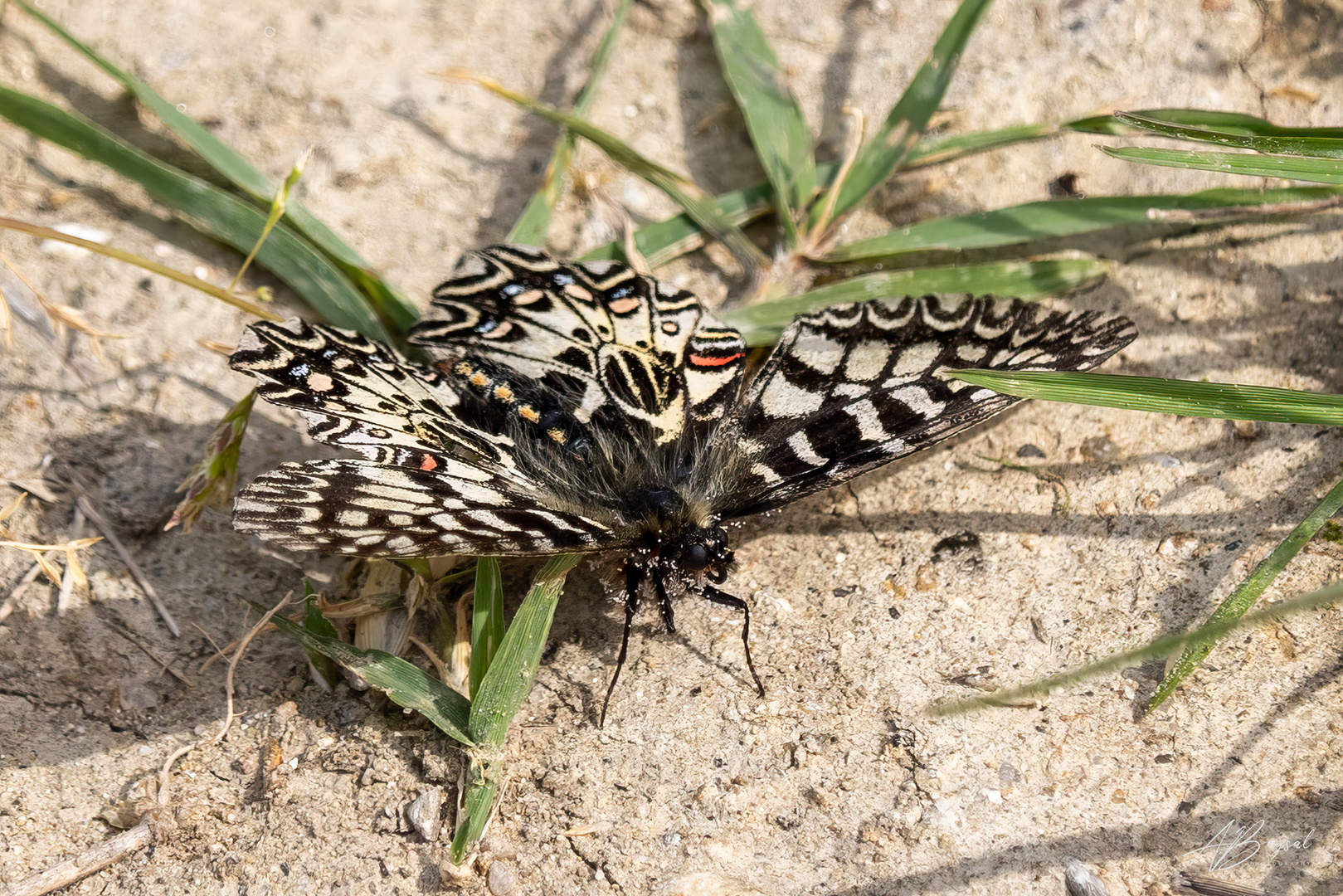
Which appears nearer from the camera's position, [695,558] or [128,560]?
[695,558]

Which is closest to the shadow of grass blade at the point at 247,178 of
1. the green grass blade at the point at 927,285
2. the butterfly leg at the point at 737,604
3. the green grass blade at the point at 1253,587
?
the green grass blade at the point at 927,285

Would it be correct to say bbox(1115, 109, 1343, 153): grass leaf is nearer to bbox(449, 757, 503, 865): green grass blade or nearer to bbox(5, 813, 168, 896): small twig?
bbox(449, 757, 503, 865): green grass blade

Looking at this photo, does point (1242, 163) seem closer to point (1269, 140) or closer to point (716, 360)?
point (1269, 140)

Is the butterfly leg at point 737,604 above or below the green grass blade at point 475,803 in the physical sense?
above

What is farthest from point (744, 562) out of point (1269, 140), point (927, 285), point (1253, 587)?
point (1269, 140)

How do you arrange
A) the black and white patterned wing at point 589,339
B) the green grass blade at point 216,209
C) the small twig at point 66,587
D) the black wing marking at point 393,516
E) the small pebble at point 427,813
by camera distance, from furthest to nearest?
the green grass blade at point 216,209
the black and white patterned wing at point 589,339
the small twig at point 66,587
the small pebble at point 427,813
the black wing marking at point 393,516

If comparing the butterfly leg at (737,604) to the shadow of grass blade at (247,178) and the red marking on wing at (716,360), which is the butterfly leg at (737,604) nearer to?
the red marking on wing at (716,360)

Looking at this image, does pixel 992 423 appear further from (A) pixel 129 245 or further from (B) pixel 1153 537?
(A) pixel 129 245
